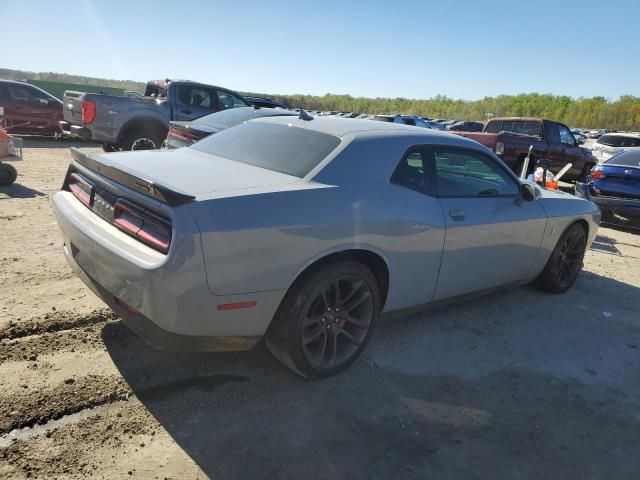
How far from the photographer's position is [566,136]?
13.5m

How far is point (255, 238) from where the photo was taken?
2.55 metres

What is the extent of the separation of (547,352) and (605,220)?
22.2 ft

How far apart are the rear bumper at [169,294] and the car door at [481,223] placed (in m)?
1.58

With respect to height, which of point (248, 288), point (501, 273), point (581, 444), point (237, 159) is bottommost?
point (581, 444)

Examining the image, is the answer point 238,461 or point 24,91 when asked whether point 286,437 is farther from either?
point 24,91

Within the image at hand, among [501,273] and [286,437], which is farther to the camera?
[501,273]

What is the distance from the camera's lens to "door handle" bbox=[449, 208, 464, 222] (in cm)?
362

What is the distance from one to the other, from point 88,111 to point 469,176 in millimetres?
8631

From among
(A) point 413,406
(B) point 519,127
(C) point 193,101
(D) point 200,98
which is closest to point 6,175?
(C) point 193,101

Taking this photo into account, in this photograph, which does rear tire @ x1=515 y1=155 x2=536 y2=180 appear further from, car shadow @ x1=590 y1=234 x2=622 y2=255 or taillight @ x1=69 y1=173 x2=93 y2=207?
taillight @ x1=69 y1=173 x2=93 y2=207

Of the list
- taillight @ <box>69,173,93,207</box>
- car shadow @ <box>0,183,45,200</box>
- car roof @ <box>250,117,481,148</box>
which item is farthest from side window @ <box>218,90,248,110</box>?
taillight @ <box>69,173,93,207</box>

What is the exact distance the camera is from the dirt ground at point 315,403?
2432 millimetres

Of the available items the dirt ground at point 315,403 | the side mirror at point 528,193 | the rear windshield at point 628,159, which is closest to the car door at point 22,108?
the dirt ground at point 315,403

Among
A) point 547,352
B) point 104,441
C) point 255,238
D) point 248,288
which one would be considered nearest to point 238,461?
point 104,441
